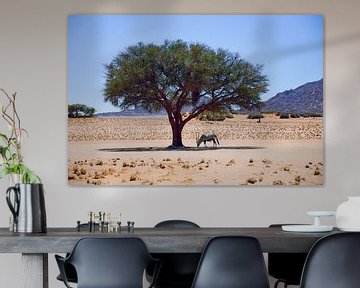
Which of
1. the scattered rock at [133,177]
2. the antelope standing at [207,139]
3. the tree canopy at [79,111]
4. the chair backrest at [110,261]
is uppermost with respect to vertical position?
the tree canopy at [79,111]

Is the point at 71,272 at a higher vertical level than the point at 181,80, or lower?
lower

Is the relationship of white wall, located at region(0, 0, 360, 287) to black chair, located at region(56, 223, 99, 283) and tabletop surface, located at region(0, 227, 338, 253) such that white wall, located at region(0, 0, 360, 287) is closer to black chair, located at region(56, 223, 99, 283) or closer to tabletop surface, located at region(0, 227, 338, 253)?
black chair, located at region(56, 223, 99, 283)

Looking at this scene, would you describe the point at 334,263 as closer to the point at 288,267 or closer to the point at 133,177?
the point at 288,267

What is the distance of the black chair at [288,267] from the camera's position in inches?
184

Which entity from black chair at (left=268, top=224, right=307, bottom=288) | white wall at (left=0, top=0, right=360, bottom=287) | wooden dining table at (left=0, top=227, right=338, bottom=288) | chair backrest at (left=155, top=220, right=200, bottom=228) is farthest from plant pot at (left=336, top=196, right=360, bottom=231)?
white wall at (left=0, top=0, right=360, bottom=287)

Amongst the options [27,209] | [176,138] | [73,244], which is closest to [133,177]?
[176,138]

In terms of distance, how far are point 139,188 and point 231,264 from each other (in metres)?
2.21

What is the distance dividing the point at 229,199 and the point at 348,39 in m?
1.56

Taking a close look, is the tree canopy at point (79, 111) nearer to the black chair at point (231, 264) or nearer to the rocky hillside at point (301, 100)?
the rocky hillside at point (301, 100)

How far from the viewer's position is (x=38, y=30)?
579 cm

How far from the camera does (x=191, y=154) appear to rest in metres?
5.80

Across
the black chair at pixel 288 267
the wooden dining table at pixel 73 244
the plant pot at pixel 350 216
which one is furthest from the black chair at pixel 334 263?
the black chair at pixel 288 267

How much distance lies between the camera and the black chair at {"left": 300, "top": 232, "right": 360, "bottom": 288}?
3.51 meters

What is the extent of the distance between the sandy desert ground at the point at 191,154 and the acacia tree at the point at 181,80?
0.13 metres
